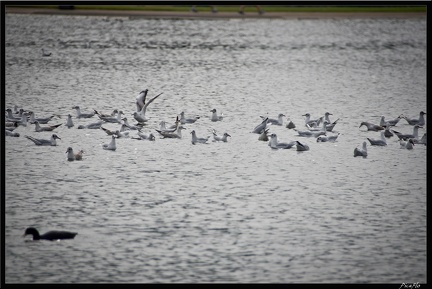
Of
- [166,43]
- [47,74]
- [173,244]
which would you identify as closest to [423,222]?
[173,244]

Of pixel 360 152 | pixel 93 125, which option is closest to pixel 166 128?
pixel 93 125

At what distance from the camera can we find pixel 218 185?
1612 cm

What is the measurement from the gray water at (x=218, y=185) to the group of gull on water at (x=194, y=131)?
0.22 meters

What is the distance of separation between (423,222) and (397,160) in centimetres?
474

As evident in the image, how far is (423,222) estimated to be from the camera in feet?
45.0

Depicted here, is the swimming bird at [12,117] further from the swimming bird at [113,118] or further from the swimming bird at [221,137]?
the swimming bird at [221,137]

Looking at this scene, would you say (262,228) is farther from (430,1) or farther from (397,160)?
(397,160)

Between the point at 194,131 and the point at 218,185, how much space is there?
13.8 ft

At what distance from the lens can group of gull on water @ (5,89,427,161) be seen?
19562 millimetres

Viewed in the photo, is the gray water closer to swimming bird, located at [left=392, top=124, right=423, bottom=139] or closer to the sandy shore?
swimming bird, located at [left=392, top=124, right=423, bottom=139]

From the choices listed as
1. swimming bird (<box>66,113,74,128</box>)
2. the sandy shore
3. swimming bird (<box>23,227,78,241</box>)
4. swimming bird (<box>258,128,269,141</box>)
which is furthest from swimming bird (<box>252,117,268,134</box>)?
the sandy shore

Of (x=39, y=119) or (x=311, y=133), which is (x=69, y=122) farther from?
(x=311, y=133)

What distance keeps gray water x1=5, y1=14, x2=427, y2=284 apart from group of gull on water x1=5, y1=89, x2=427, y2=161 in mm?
219

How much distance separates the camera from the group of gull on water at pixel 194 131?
1956 cm
